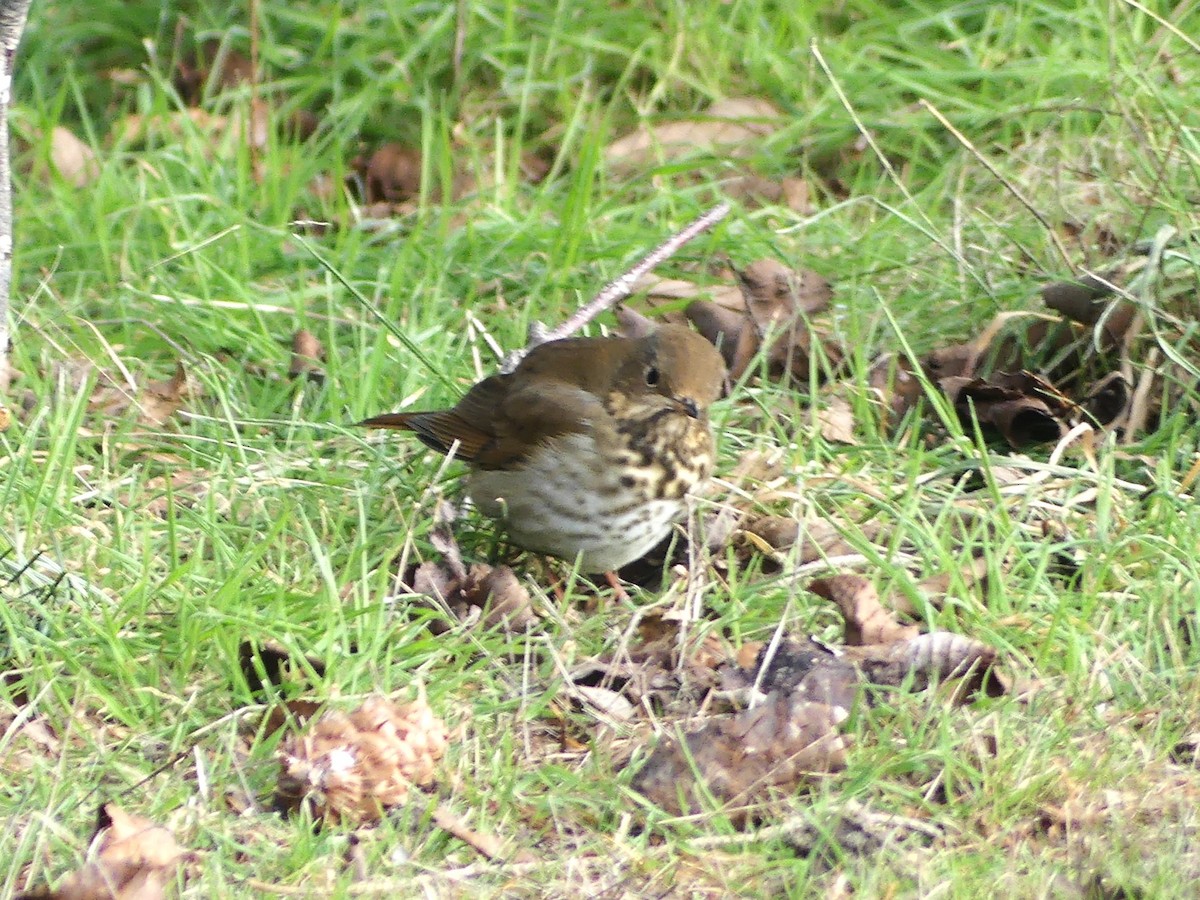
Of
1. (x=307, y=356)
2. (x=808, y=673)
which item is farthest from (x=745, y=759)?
(x=307, y=356)

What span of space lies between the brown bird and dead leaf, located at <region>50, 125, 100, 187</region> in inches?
75.7

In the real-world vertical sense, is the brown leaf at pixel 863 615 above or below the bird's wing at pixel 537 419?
below

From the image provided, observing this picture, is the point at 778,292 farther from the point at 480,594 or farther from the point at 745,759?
the point at 745,759

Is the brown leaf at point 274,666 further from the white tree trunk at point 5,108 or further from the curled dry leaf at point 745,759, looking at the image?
the white tree trunk at point 5,108

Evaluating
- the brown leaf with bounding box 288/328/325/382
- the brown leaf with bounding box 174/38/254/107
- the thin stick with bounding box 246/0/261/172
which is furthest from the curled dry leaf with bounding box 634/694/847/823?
Result: the brown leaf with bounding box 174/38/254/107

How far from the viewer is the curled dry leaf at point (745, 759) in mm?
2564

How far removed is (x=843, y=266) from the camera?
4.18 meters

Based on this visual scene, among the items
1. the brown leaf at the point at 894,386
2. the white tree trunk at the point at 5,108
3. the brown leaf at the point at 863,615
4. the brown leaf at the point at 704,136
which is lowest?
the brown leaf at the point at 894,386

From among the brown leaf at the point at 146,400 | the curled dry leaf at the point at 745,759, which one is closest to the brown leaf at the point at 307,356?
the brown leaf at the point at 146,400

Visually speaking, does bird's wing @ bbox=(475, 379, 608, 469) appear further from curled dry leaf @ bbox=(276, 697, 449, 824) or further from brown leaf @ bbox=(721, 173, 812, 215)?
brown leaf @ bbox=(721, 173, 812, 215)

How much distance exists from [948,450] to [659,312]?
835 mm

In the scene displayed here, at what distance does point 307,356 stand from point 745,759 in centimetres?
171

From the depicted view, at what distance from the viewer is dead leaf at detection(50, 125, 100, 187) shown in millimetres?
4770

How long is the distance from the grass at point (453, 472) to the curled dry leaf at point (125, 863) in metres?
0.05
